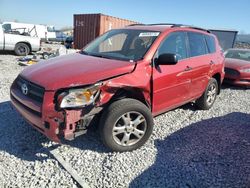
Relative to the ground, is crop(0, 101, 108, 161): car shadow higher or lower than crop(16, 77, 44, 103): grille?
lower

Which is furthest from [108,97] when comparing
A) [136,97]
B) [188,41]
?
[188,41]

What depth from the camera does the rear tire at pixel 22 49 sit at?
1351 centimetres

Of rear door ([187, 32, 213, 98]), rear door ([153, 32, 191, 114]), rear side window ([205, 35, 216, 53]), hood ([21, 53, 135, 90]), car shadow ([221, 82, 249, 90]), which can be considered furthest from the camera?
car shadow ([221, 82, 249, 90])

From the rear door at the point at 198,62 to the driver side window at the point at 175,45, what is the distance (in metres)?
0.21

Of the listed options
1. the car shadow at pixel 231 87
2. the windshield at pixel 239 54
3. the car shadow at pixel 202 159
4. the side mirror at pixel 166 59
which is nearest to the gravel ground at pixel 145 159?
the car shadow at pixel 202 159

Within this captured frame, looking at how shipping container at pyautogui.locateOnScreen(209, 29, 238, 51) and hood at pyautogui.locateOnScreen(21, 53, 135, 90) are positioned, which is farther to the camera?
shipping container at pyautogui.locateOnScreen(209, 29, 238, 51)

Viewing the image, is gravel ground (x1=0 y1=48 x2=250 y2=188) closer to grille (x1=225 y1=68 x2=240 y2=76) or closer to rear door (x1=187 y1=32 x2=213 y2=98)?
rear door (x1=187 y1=32 x2=213 y2=98)

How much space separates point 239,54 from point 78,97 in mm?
8740

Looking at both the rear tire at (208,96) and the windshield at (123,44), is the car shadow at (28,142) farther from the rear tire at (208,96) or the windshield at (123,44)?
the rear tire at (208,96)

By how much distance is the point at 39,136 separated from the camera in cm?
399

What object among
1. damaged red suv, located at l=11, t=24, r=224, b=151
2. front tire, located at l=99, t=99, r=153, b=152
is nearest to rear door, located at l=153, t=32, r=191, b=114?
damaged red suv, located at l=11, t=24, r=224, b=151

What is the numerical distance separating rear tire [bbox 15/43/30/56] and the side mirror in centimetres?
1174

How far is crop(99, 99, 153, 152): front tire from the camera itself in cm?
336

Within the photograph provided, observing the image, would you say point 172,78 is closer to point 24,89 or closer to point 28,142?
point 24,89
